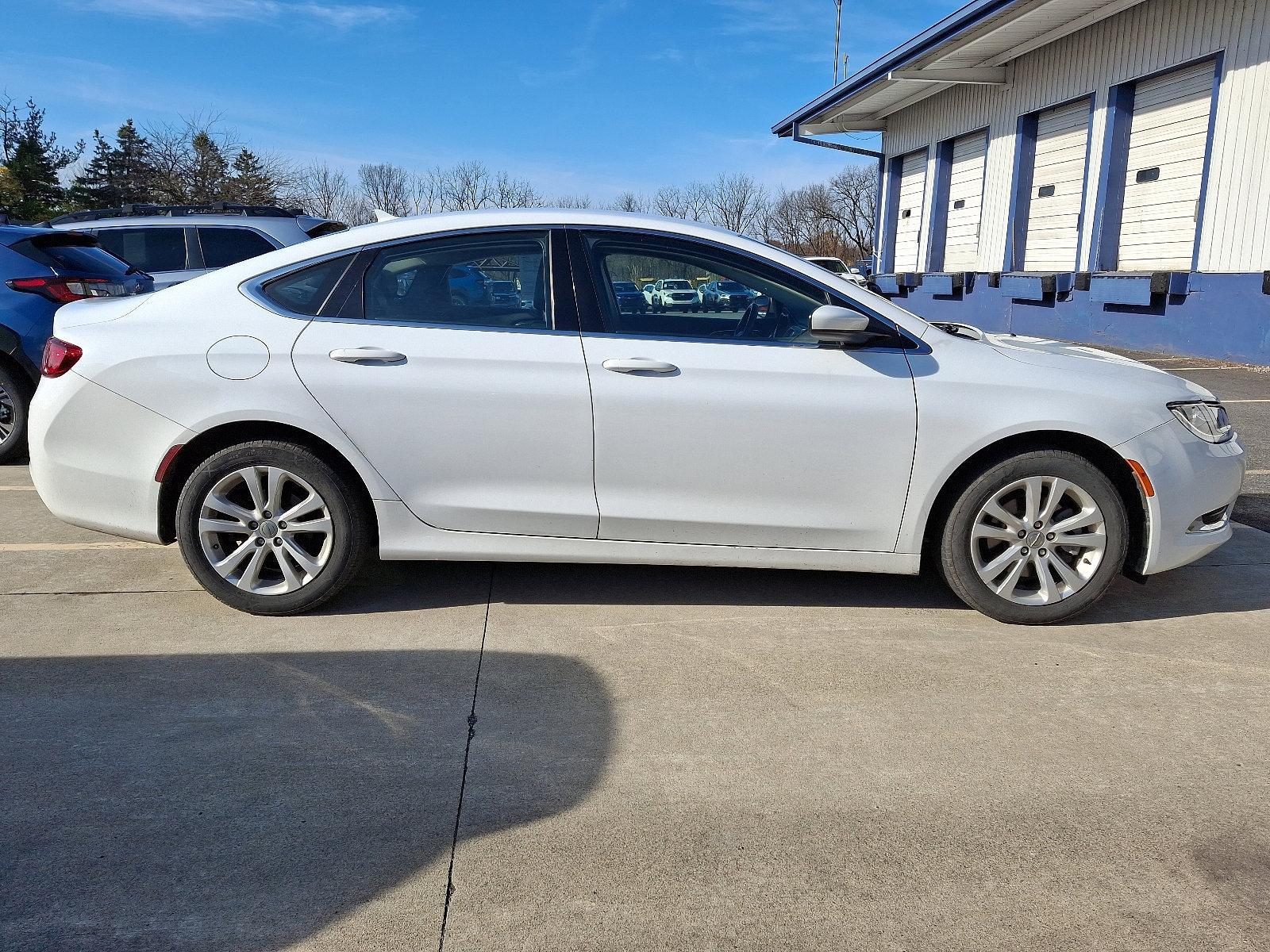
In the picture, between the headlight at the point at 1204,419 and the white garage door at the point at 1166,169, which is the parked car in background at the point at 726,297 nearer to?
the headlight at the point at 1204,419

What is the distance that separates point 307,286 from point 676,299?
1.54m

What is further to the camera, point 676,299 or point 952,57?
point 952,57

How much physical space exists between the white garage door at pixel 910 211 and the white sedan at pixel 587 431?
2168cm

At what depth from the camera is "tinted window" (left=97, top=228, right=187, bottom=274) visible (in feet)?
31.1

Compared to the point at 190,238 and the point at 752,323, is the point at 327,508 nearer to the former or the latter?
the point at 752,323

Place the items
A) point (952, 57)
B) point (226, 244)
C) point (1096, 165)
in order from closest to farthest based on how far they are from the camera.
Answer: point (226, 244) < point (1096, 165) < point (952, 57)

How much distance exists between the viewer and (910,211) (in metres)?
25.3

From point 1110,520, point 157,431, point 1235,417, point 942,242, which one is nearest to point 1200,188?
point 1235,417

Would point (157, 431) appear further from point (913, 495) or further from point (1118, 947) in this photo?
point (1118, 947)

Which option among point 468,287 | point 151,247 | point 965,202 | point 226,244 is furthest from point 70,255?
point 965,202

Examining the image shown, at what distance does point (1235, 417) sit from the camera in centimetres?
907

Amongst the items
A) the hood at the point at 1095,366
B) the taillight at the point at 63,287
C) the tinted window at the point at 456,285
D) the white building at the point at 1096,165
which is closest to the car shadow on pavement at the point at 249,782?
the tinted window at the point at 456,285

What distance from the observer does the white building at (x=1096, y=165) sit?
13453mm

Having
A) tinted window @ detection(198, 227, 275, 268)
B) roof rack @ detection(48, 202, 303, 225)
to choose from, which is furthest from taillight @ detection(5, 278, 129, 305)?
roof rack @ detection(48, 202, 303, 225)
